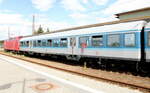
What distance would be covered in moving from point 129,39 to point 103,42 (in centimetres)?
203

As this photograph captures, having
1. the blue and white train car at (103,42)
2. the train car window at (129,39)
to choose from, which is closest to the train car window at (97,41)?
the blue and white train car at (103,42)

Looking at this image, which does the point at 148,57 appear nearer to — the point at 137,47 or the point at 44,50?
the point at 137,47

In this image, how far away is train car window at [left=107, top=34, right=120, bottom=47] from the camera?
10.4 m

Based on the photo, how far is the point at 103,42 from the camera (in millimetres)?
11367

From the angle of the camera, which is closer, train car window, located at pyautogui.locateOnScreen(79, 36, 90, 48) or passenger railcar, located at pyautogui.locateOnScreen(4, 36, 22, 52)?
train car window, located at pyautogui.locateOnScreen(79, 36, 90, 48)

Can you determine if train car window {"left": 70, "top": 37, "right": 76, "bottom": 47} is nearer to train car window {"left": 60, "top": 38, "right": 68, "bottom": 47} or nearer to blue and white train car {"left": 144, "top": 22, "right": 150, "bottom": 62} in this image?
train car window {"left": 60, "top": 38, "right": 68, "bottom": 47}

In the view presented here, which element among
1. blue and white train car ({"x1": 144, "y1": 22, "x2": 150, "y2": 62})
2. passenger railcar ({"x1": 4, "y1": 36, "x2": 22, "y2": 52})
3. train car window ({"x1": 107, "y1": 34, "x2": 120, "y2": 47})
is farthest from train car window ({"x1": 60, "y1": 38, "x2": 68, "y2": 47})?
passenger railcar ({"x1": 4, "y1": 36, "x2": 22, "y2": 52})

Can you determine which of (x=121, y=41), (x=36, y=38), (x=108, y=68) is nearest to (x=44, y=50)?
(x=36, y=38)

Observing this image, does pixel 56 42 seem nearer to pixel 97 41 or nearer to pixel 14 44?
pixel 97 41

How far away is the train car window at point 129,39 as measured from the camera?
9.49 meters

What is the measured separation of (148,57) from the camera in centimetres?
891

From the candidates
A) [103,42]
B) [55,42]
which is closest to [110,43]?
[103,42]

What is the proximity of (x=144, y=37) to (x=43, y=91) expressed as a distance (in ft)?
19.4

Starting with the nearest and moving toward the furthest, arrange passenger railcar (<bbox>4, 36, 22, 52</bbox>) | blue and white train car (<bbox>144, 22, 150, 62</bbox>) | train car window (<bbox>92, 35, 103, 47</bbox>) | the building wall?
1. blue and white train car (<bbox>144, 22, 150, 62</bbox>)
2. train car window (<bbox>92, 35, 103, 47</bbox>)
3. the building wall
4. passenger railcar (<bbox>4, 36, 22, 52</bbox>)
